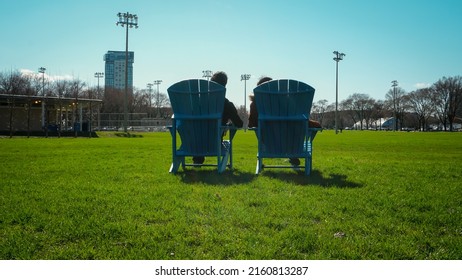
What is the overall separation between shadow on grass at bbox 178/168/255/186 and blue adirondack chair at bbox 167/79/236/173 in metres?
0.21

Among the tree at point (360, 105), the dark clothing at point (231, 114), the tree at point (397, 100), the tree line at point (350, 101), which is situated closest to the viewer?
the dark clothing at point (231, 114)

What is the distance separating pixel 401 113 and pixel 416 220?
106 m

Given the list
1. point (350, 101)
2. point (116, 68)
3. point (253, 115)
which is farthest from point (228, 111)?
point (116, 68)

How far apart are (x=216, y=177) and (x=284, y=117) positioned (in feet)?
4.82

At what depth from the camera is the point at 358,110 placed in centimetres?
12256

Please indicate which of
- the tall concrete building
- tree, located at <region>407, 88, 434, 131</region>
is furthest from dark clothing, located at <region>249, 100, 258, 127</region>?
the tall concrete building

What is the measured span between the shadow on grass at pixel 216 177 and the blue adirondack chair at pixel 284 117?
394 mm

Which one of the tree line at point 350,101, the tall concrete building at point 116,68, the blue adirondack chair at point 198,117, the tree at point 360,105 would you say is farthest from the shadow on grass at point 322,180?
the tall concrete building at point 116,68

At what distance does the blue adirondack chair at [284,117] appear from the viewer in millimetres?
6430

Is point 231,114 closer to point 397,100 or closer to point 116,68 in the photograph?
point 397,100

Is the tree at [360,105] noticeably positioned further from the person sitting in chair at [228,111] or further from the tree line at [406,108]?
the person sitting in chair at [228,111]

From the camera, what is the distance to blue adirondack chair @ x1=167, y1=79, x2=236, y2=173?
643cm
